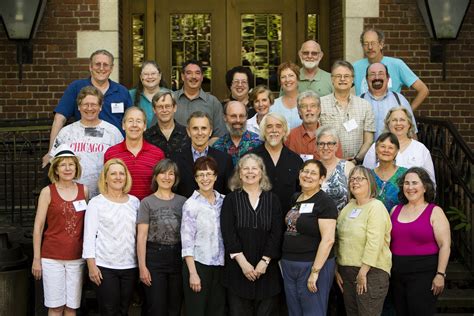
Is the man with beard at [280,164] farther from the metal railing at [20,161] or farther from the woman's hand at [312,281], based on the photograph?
the metal railing at [20,161]

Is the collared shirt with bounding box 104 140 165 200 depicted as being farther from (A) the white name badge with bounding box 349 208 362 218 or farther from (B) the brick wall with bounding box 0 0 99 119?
(B) the brick wall with bounding box 0 0 99 119

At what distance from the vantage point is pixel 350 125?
619 centimetres

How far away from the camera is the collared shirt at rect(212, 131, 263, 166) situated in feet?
19.4

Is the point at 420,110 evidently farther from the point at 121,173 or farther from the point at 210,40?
the point at 121,173

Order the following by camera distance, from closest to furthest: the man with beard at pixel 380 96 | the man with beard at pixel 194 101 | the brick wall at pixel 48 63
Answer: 1. the man with beard at pixel 380 96
2. the man with beard at pixel 194 101
3. the brick wall at pixel 48 63

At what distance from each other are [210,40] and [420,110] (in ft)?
8.81

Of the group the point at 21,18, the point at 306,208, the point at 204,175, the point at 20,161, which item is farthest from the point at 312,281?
the point at 21,18

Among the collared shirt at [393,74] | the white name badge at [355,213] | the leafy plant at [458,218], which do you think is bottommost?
the leafy plant at [458,218]

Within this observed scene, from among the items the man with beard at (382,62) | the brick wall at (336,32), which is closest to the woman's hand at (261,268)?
the man with beard at (382,62)

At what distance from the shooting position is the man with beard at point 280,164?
5594 millimetres

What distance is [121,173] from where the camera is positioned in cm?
538

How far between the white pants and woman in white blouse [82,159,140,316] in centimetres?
20

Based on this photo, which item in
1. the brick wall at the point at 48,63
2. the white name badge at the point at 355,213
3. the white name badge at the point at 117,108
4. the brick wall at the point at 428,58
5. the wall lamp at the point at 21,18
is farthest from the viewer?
the brick wall at the point at 428,58

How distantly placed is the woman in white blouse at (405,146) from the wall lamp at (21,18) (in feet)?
13.8
